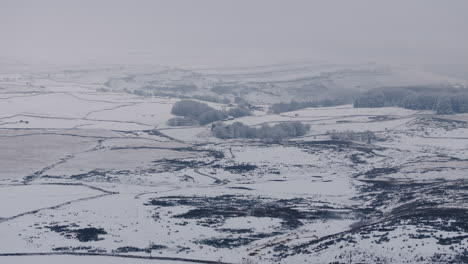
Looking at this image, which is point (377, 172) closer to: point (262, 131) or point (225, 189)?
point (225, 189)

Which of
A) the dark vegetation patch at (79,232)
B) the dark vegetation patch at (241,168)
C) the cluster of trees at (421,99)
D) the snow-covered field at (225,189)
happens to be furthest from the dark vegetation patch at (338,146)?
the dark vegetation patch at (79,232)

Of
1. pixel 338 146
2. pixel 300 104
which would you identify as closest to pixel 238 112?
pixel 300 104

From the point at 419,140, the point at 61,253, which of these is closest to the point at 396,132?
the point at 419,140

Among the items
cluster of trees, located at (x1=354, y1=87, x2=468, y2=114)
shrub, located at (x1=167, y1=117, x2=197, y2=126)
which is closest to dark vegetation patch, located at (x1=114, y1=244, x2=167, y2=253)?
shrub, located at (x1=167, y1=117, x2=197, y2=126)

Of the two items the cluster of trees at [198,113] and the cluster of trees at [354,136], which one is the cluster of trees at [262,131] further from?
the cluster of trees at [198,113]

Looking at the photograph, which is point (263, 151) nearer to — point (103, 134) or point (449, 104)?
point (103, 134)
